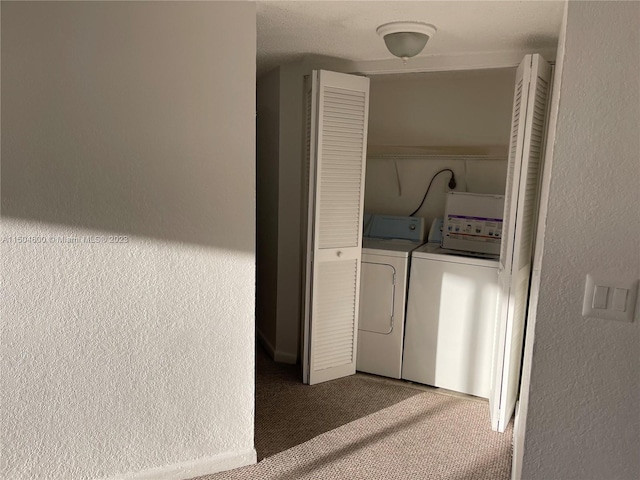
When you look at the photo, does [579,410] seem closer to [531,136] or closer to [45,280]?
[531,136]

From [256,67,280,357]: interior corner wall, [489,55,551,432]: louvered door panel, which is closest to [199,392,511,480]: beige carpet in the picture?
[489,55,551,432]: louvered door panel

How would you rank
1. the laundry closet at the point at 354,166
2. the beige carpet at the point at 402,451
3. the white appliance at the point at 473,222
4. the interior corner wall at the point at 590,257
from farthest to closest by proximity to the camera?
the white appliance at the point at 473,222 < the laundry closet at the point at 354,166 < the beige carpet at the point at 402,451 < the interior corner wall at the point at 590,257

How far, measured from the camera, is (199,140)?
78.2 inches

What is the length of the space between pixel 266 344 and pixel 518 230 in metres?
2.03

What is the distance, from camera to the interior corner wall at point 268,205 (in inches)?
132

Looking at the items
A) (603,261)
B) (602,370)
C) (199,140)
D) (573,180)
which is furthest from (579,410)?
(199,140)

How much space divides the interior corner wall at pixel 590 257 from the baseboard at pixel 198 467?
4.27 ft

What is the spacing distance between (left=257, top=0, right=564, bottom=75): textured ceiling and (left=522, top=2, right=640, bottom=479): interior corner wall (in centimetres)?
84

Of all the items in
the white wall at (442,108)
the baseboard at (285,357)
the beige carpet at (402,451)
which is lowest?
the beige carpet at (402,451)

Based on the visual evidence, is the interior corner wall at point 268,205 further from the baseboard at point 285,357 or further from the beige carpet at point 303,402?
the beige carpet at point 303,402

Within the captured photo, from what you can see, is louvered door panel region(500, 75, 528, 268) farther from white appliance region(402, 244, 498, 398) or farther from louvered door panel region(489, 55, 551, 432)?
white appliance region(402, 244, 498, 398)

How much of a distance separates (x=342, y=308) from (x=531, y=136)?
4.77 feet

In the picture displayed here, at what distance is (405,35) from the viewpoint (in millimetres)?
2324

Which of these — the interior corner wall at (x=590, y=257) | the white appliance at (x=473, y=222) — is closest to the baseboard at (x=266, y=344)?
the white appliance at (x=473, y=222)
